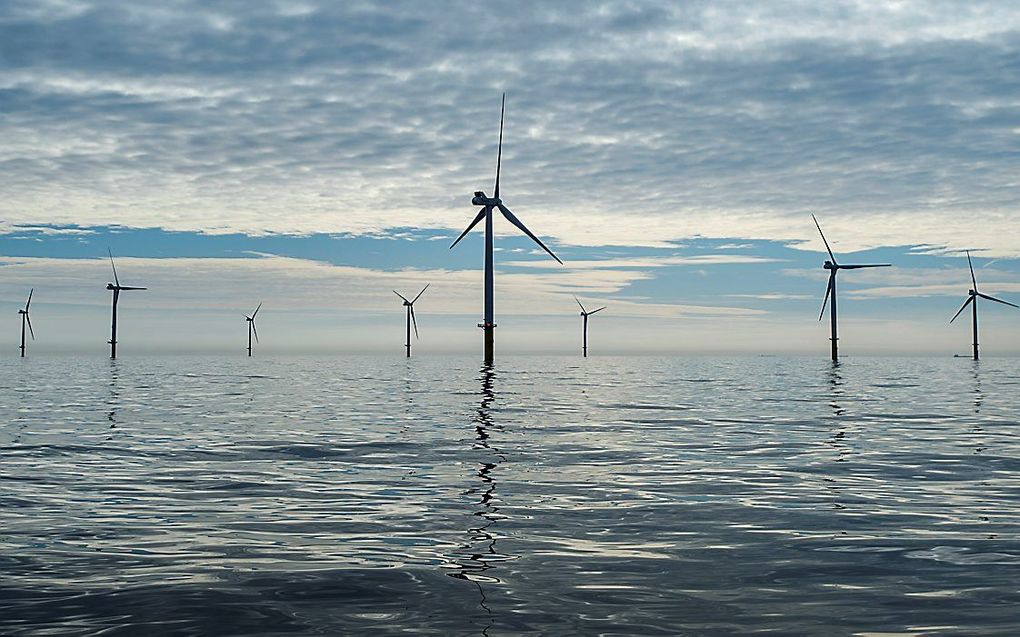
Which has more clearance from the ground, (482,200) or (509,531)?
(482,200)

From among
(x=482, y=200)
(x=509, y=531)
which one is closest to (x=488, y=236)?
(x=482, y=200)

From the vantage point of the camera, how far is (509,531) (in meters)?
17.0

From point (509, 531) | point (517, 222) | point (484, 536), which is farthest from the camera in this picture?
point (517, 222)

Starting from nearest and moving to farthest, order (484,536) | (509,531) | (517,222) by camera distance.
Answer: (484,536), (509,531), (517,222)

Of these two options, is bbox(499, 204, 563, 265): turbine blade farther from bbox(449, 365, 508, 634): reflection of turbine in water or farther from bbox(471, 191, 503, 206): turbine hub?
bbox(449, 365, 508, 634): reflection of turbine in water

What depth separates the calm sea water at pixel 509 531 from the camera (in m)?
11.9

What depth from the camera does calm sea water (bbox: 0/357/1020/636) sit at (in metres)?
11.9

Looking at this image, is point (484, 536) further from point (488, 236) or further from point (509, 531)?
point (488, 236)

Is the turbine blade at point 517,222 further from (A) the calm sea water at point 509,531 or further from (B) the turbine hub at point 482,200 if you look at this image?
(A) the calm sea water at point 509,531

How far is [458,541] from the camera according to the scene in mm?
16188

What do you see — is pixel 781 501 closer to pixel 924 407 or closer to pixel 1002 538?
pixel 1002 538

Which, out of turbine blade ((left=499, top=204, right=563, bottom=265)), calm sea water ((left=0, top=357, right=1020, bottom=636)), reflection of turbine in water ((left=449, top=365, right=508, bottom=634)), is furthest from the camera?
turbine blade ((left=499, top=204, right=563, bottom=265))

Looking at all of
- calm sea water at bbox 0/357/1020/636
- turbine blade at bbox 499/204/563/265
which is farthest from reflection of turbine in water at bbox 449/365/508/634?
turbine blade at bbox 499/204/563/265

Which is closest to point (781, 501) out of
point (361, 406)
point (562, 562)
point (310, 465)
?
point (562, 562)
